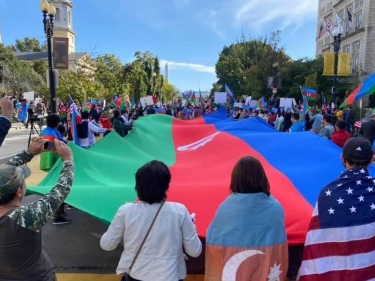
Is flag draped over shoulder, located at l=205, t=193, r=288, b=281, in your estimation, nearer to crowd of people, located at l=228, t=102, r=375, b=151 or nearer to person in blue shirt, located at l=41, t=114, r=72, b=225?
person in blue shirt, located at l=41, t=114, r=72, b=225

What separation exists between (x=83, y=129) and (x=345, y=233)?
24.5ft

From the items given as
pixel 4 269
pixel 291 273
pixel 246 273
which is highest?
pixel 4 269

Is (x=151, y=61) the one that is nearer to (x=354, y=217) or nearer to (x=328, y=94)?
(x=328, y=94)

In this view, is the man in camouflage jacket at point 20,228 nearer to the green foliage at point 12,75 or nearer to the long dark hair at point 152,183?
the long dark hair at point 152,183

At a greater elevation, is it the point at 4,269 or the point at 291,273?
the point at 4,269

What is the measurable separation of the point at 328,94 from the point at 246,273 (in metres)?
40.7

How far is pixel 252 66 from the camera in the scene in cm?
4294

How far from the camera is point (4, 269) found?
200cm

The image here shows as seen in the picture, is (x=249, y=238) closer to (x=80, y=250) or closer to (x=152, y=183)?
(x=152, y=183)

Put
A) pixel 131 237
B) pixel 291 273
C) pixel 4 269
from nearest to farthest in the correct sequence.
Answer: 1. pixel 4 269
2. pixel 131 237
3. pixel 291 273

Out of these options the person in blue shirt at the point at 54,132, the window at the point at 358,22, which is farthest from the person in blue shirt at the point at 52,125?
the window at the point at 358,22

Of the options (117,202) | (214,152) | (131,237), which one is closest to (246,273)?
(131,237)

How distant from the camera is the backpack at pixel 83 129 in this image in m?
8.86

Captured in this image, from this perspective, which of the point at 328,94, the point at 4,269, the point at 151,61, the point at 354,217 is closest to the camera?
the point at 4,269
